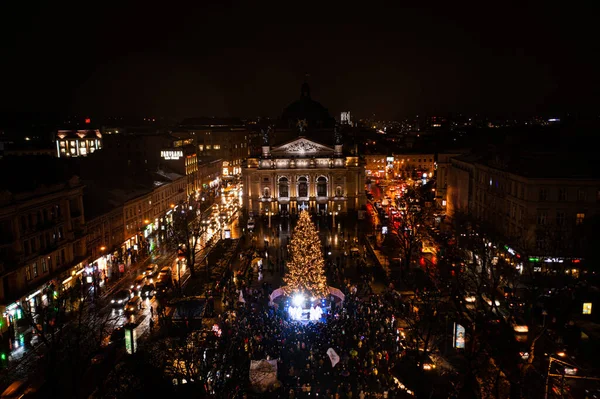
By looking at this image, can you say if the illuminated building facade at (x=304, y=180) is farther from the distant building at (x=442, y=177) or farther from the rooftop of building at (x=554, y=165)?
the rooftop of building at (x=554, y=165)

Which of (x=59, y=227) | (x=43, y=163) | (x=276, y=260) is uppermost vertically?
(x=43, y=163)

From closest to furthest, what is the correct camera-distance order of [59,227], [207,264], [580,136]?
[59,227], [207,264], [580,136]

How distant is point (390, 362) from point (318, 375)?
127 inches

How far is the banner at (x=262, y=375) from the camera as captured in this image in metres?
19.6

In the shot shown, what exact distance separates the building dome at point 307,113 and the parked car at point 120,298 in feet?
253

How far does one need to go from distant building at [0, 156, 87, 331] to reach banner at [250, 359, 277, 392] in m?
11.8

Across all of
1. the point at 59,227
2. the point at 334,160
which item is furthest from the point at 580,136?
the point at 59,227

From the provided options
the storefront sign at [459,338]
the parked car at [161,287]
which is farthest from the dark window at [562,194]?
the parked car at [161,287]

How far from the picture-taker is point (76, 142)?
86.4 metres

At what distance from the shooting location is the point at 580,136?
46312mm

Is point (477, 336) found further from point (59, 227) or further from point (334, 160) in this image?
point (334, 160)

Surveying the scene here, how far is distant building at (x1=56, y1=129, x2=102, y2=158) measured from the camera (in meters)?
85.3

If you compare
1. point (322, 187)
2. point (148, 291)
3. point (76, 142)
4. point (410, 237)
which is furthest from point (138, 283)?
point (76, 142)

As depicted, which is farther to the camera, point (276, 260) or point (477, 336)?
point (276, 260)
